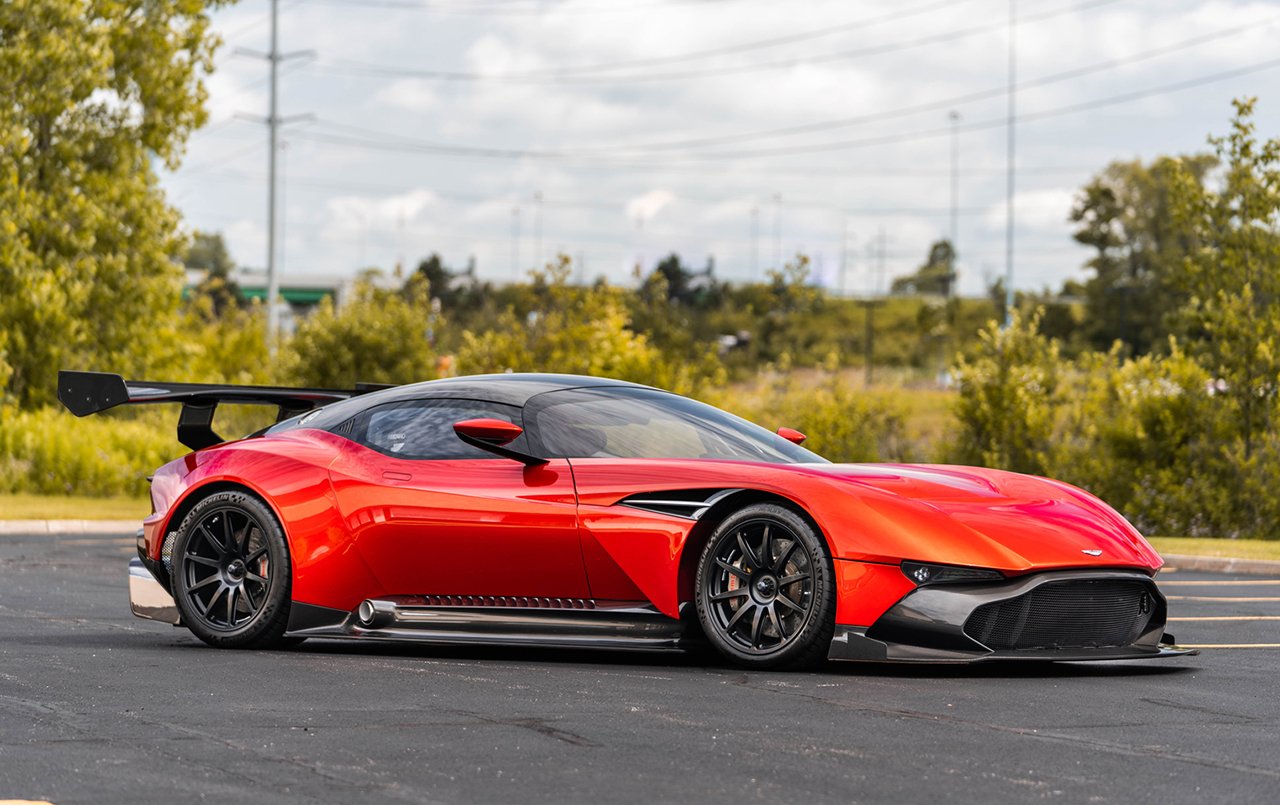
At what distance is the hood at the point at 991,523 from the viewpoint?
6.99m

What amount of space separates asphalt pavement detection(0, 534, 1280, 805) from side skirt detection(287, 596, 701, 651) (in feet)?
0.43

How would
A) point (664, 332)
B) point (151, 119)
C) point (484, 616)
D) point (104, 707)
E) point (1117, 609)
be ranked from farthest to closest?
point (664, 332), point (151, 119), point (484, 616), point (1117, 609), point (104, 707)

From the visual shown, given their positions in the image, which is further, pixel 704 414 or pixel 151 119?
pixel 151 119

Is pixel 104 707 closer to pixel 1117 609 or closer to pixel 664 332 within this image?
pixel 1117 609

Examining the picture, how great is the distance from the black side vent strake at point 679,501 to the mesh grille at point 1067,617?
122 centimetres

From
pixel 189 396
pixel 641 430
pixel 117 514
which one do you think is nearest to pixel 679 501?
pixel 641 430

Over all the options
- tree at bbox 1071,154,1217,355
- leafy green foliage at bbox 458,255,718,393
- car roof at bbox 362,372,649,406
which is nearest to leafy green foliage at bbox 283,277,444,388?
leafy green foliage at bbox 458,255,718,393

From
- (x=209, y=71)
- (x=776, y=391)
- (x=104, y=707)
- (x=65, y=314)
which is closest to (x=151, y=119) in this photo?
(x=209, y=71)

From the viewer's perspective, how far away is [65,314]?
26891mm

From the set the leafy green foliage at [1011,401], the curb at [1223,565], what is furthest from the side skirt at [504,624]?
the leafy green foliage at [1011,401]

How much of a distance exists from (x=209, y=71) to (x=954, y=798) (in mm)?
27181

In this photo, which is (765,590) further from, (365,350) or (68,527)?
(365,350)

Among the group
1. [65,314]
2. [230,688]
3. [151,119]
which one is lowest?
[230,688]

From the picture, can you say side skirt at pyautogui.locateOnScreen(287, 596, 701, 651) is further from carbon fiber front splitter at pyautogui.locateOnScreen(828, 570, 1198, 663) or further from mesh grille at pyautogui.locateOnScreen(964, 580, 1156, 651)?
mesh grille at pyautogui.locateOnScreen(964, 580, 1156, 651)
